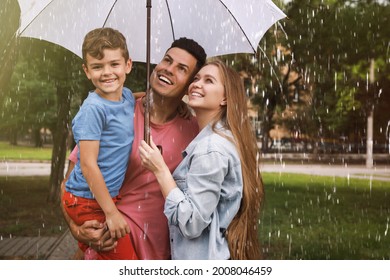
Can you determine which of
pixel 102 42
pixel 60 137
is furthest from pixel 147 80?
pixel 60 137

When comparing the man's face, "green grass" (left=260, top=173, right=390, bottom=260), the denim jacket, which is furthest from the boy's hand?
"green grass" (left=260, top=173, right=390, bottom=260)

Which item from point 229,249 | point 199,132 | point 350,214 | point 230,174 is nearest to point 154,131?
point 199,132

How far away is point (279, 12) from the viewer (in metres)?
3.57

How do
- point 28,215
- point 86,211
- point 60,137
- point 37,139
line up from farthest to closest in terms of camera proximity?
point 37,139 < point 28,215 < point 60,137 < point 86,211

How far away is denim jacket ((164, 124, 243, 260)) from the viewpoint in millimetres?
3084

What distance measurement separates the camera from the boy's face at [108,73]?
329cm

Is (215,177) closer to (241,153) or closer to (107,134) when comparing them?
(241,153)

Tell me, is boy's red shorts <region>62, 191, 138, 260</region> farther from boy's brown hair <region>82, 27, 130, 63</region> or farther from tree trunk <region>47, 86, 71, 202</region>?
tree trunk <region>47, 86, 71, 202</region>

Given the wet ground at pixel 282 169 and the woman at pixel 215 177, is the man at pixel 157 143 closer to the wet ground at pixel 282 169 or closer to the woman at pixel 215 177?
the woman at pixel 215 177

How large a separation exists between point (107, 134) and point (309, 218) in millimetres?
7961

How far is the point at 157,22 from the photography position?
3732mm

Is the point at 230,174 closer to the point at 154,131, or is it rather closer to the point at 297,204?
the point at 154,131

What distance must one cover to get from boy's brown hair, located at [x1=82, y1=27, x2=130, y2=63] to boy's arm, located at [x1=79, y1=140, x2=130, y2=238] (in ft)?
1.68
